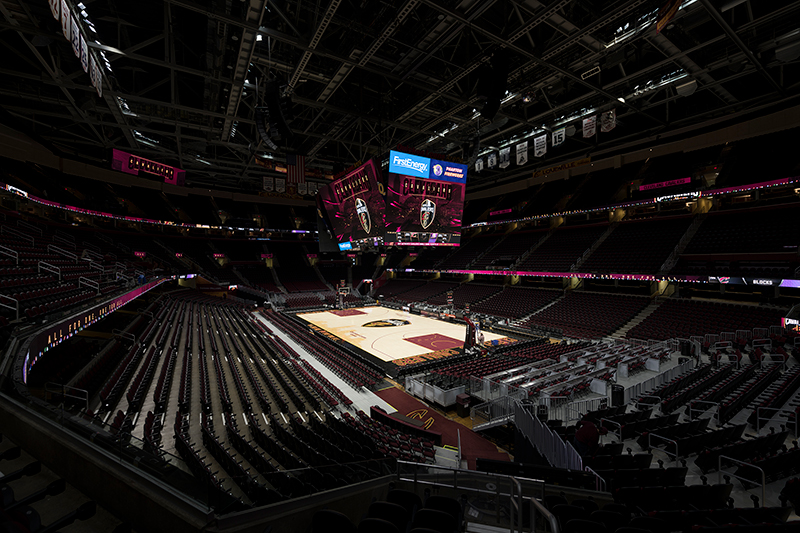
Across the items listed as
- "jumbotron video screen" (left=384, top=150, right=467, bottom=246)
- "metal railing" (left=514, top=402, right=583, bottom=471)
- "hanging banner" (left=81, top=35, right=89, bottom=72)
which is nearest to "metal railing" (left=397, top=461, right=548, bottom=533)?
"metal railing" (left=514, top=402, right=583, bottom=471)

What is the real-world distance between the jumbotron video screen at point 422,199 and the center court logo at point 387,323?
8945 millimetres

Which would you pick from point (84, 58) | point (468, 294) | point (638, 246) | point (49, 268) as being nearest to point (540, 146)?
point (638, 246)

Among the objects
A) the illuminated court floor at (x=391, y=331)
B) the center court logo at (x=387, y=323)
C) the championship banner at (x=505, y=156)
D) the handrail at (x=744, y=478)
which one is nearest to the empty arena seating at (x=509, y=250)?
the illuminated court floor at (x=391, y=331)

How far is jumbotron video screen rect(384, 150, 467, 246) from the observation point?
2012 centimetres

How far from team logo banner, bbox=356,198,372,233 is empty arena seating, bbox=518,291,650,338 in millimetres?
14049

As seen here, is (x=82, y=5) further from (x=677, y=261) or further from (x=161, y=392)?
(x=677, y=261)

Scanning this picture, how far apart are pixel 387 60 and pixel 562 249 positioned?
23.7m

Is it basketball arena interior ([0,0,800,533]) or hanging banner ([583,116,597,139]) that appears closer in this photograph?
basketball arena interior ([0,0,800,533])

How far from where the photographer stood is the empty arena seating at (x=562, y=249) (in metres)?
28.5

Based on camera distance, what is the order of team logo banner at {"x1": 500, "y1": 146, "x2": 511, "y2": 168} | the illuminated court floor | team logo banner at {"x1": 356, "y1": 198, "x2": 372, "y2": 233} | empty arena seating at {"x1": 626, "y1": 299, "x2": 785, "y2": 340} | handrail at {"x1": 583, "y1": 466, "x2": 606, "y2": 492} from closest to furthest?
handrail at {"x1": 583, "y1": 466, "x2": 606, "y2": 492} < empty arena seating at {"x1": 626, "y1": 299, "x2": 785, "y2": 340} < the illuminated court floor < team logo banner at {"x1": 356, "y1": 198, "x2": 372, "y2": 233} < team logo banner at {"x1": 500, "y1": 146, "x2": 511, "y2": 168}

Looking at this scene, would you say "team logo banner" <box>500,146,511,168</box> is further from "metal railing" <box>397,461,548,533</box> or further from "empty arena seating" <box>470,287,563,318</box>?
"metal railing" <box>397,461,548,533</box>

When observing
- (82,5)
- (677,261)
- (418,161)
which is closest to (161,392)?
(82,5)

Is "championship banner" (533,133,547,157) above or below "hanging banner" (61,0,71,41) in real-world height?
above

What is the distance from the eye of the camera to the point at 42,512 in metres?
2.96
